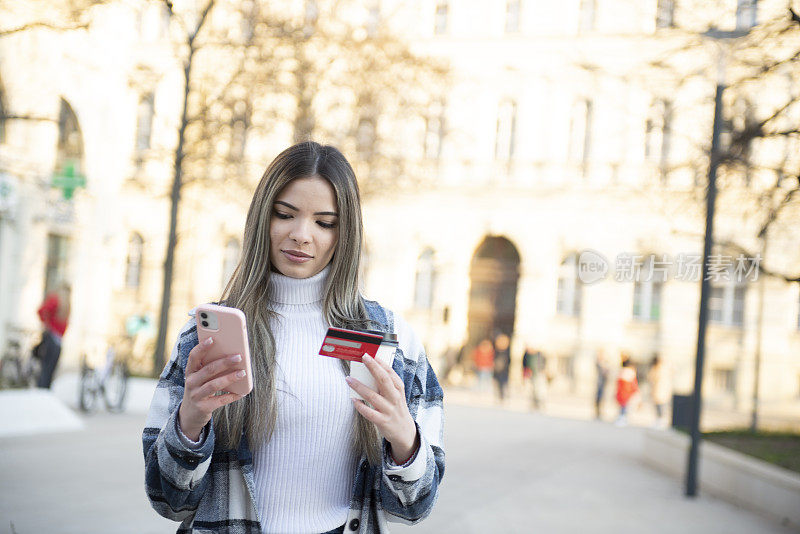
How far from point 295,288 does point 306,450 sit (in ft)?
1.47

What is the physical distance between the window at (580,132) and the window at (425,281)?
6.48 m

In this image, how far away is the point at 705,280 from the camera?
33.9 ft

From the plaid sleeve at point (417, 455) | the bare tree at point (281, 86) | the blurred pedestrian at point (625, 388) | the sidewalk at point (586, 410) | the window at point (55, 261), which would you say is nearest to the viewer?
the plaid sleeve at point (417, 455)

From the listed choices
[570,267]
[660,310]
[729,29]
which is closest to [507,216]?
[570,267]

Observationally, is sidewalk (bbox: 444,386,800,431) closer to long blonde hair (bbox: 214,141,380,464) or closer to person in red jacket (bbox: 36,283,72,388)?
person in red jacket (bbox: 36,283,72,388)

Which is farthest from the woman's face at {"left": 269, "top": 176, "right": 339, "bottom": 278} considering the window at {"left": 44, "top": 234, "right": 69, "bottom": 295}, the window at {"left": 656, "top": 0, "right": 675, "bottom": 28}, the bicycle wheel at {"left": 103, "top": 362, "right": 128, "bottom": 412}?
the window at {"left": 44, "top": 234, "right": 69, "bottom": 295}

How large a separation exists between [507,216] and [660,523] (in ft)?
79.8

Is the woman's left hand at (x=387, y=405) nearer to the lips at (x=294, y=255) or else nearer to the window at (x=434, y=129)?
the lips at (x=294, y=255)

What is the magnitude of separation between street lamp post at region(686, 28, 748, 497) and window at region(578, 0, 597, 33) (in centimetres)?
2135

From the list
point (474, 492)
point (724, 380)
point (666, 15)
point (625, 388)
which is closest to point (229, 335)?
point (474, 492)

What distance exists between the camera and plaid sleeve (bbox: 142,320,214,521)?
2.18 meters

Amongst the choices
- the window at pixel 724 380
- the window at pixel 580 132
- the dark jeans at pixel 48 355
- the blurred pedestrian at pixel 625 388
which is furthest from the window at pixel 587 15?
the dark jeans at pixel 48 355

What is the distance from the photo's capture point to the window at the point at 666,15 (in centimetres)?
1193

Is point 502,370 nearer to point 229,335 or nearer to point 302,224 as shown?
point 302,224
